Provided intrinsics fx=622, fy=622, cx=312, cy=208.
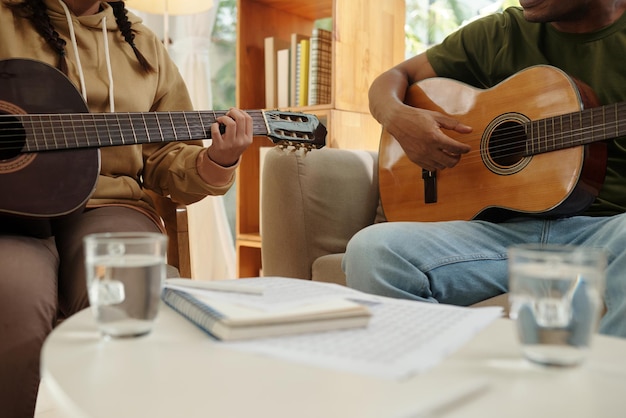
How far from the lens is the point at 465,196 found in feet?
4.99

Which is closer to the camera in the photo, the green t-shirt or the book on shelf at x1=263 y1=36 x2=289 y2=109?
the green t-shirt

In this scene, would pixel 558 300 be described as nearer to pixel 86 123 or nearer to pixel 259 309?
pixel 259 309

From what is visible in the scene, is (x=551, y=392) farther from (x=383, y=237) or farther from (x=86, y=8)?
(x=86, y=8)

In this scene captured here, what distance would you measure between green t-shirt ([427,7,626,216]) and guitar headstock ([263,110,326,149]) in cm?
45

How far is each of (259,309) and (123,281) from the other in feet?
0.47

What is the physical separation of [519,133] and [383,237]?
41cm

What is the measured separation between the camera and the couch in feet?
5.71

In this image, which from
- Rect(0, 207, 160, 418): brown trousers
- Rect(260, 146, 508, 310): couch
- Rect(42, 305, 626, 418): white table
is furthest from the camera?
Rect(260, 146, 508, 310): couch

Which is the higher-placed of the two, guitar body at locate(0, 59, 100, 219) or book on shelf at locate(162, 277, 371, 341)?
guitar body at locate(0, 59, 100, 219)

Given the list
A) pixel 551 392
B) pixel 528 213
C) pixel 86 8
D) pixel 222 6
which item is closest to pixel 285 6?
pixel 222 6

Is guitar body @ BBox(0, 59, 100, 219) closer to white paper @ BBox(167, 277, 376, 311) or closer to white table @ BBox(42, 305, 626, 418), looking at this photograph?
white paper @ BBox(167, 277, 376, 311)

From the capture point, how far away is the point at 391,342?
1.94 feet

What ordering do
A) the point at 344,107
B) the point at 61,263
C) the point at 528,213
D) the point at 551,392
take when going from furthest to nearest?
the point at 344,107 < the point at 528,213 < the point at 61,263 < the point at 551,392

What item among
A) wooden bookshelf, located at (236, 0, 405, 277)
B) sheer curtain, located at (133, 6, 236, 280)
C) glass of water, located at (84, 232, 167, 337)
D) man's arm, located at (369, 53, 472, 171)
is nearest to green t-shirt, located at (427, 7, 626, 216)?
man's arm, located at (369, 53, 472, 171)
